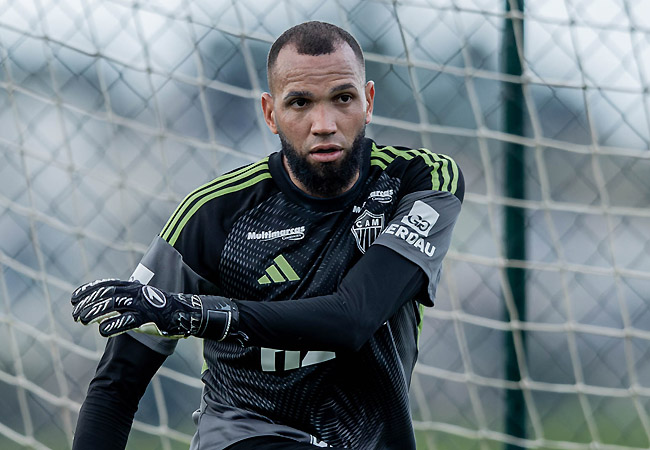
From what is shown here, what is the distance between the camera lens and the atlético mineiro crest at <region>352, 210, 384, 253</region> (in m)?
2.30

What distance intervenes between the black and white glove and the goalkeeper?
0.69 feet

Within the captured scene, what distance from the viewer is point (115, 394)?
2.24 meters

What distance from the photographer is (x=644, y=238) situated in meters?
5.34

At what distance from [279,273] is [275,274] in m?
0.01

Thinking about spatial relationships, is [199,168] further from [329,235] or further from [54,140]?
[329,235]

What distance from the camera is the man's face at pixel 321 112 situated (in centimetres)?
224

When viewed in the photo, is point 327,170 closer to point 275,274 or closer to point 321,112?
point 321,112

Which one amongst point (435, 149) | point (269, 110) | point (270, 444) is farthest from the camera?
point (435, 149)

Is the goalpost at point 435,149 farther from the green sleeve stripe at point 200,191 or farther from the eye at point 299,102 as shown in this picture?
the eye at point 299,102

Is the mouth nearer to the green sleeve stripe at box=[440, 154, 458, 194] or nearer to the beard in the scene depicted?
the beard

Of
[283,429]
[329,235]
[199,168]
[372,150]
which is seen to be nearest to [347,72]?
[372,150]

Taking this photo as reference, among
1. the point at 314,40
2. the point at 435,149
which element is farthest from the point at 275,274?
the point at 435,149

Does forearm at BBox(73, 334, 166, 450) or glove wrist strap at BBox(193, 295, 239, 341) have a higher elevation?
glove wrist strap at BBox(193, 295, 239, 341)

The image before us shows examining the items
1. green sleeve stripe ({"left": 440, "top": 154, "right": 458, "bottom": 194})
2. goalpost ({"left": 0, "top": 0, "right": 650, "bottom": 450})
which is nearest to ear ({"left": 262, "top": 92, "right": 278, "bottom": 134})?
green sleeve stripe ({"left": 440, "top": 154, "right": 458, "bottom": 194})
